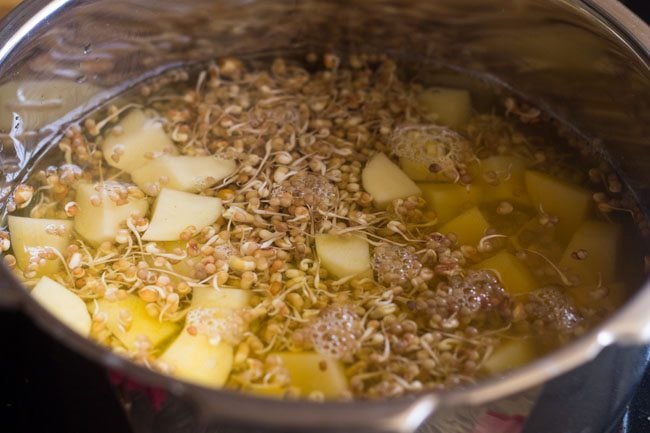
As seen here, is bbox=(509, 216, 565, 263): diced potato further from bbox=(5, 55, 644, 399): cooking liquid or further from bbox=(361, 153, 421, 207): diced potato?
bbox=(361, 153, 421, 207): diced potato

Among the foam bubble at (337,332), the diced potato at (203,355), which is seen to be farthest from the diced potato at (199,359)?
the foam bubble at (337,332)

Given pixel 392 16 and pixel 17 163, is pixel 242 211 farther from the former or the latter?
pixel 392 16

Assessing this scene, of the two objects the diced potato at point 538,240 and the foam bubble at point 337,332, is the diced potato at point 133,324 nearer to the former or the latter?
the foam bubble at point 337,332

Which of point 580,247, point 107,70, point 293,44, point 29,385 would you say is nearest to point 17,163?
point 107,70

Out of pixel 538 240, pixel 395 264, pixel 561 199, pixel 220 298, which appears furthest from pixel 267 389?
pixel 561 199

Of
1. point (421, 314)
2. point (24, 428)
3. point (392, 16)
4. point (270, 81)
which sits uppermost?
point (392, 16)

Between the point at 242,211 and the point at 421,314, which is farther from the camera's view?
the point at 242,211
